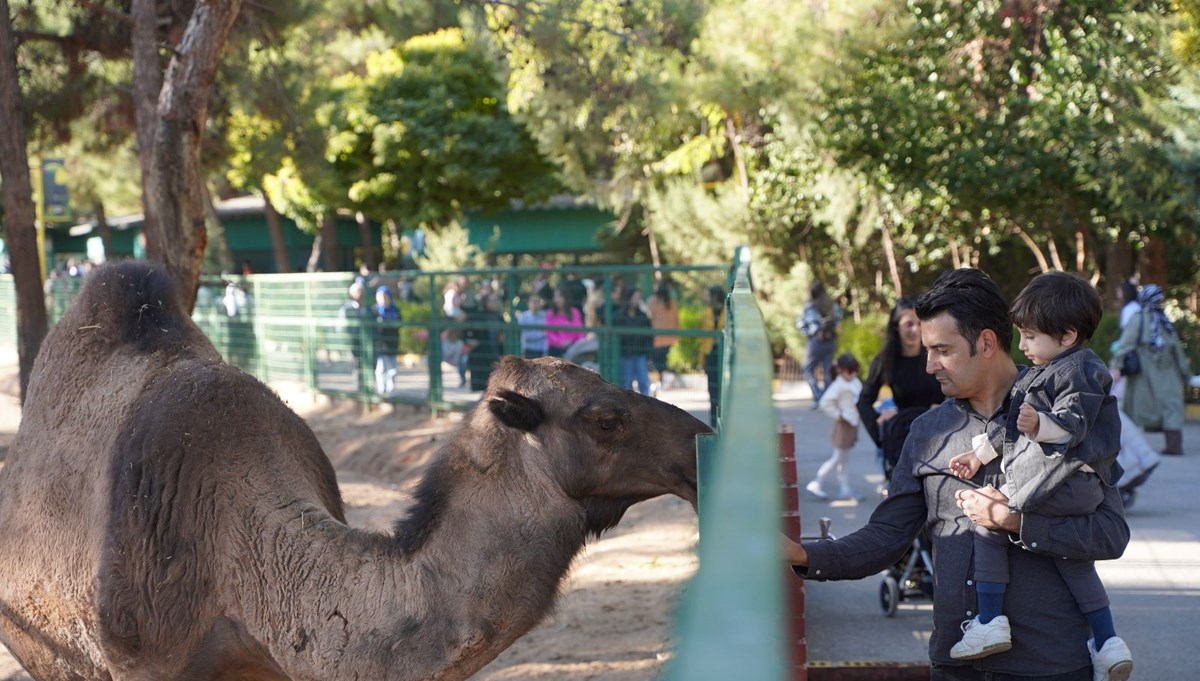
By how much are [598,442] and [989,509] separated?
4.04 feet

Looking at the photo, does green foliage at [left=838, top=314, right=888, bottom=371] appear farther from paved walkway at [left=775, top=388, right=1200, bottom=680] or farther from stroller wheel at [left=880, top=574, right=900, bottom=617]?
stroller wheel at [left=880, top=574, right=900, bottom=617]

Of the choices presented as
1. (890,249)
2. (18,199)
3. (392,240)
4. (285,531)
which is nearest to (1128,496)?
(285,531)

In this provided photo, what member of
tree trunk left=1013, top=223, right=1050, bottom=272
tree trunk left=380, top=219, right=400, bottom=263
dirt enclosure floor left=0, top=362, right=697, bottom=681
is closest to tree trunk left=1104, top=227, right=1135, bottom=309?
tree trunk left=1013, top=223, right=1050, bottom=272

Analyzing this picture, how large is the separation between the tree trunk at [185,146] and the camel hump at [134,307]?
556 cm

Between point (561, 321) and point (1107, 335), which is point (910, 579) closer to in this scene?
point (561, 321)

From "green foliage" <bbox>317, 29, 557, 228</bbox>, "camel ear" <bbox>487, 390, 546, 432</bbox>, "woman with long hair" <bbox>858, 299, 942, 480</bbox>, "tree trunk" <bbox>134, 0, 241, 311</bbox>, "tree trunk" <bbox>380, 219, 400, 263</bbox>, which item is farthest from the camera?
"tree trunk" <bbox>380, 219, 400, 263</bbox>

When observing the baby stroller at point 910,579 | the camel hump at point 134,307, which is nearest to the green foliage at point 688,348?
the baby stroller at point 910,579

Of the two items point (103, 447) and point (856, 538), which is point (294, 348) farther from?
point (856, 538)

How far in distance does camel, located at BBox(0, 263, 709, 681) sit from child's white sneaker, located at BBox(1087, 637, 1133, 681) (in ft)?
4.11

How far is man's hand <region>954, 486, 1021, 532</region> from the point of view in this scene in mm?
2998

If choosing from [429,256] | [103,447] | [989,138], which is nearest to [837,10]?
[989,138]

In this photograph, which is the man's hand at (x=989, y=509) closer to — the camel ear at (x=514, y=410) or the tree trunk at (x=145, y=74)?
the camel ear at (x=514, y=410)

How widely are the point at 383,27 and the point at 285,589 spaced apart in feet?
126

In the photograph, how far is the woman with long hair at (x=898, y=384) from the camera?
705 centimetres
